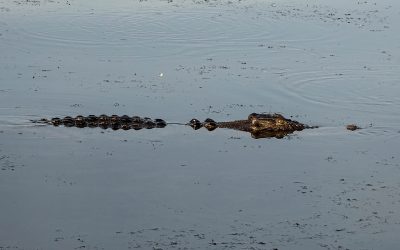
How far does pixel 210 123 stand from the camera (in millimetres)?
21469

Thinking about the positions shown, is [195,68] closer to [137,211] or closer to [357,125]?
[357,125]

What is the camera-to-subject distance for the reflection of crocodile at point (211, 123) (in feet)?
69.7

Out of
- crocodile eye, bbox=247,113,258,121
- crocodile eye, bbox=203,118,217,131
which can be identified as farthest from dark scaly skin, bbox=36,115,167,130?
crocodile eye, bbox=247,113,258,121

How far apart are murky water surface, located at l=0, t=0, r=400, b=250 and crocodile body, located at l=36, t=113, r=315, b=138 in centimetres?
30

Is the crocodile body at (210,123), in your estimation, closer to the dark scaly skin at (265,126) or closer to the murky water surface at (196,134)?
the dark scaly skin at (265,126)

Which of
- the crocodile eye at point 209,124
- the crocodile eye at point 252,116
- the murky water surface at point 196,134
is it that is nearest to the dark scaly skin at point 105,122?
the murky water surface at point 196,134

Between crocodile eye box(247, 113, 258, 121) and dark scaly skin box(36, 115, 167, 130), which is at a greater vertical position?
crocodile eye box(247, 113, 258, 121)

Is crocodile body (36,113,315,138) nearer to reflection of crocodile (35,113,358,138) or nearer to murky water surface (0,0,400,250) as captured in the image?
reflection of crocodile (35,113,358,138)

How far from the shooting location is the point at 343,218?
15.8 m

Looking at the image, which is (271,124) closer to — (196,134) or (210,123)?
(210,123)

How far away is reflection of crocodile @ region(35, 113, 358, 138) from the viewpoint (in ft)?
69.7

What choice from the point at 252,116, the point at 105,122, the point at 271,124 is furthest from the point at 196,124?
the point at 105,122

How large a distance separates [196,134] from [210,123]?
64 centimetres

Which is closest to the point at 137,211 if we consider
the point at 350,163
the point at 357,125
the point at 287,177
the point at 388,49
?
the point at 287,177
